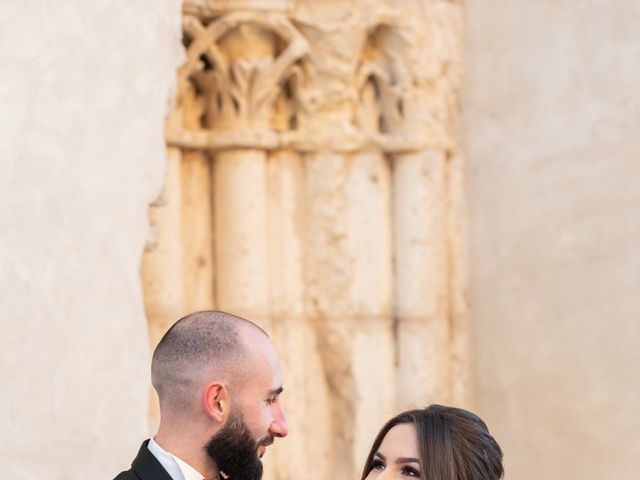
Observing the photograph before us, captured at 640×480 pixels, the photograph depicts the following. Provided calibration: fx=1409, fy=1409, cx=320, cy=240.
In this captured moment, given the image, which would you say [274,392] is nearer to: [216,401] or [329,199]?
[216,401]

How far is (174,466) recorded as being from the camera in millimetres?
3061

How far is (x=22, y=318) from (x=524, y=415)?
3247 mm

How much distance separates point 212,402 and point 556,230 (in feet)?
13.0

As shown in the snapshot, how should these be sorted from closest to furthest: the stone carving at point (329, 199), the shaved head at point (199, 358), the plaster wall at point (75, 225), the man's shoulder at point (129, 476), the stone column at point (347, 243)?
the man's shoulder at point (129, 476) → the shaved head at point (199, 358) → the plaster wall at point (75, 225) → the stone carving at point (329, 199) → the stone column at point (347, 243)

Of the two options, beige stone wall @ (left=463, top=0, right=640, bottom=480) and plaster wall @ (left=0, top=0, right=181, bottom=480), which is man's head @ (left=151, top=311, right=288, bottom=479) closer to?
plaster wall @ (left=0, top=0, right=181, bottom=480)

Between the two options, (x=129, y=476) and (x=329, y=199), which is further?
(x=329, y=199)

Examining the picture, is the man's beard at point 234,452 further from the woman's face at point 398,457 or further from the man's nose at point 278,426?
the woman's face at point 398,457

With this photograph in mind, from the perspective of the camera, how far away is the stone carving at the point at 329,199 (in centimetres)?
630

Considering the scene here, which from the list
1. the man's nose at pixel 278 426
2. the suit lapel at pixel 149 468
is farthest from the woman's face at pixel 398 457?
the suit lapel at pixel 149 468

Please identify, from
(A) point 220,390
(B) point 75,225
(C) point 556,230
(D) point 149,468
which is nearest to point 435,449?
(A) point 220,390

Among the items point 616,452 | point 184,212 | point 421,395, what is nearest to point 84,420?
point 184,212

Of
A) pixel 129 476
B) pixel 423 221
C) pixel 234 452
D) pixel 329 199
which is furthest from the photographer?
pixel 423 221

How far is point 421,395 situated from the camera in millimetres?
6742

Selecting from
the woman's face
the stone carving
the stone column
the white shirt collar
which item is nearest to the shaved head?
the white shirt collar
